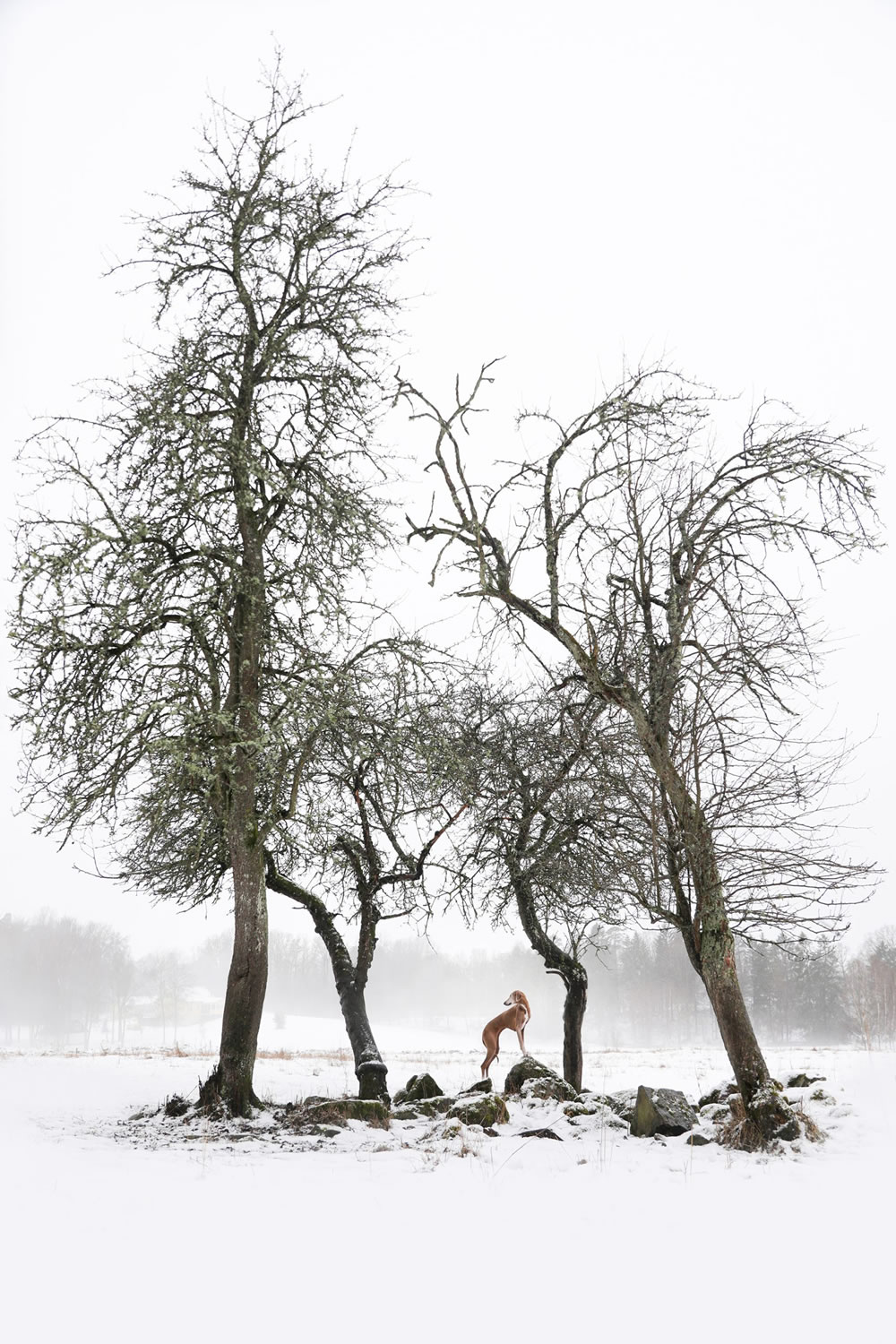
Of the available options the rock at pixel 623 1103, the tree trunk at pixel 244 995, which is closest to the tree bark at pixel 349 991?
the tree trunk at pixel 244 995

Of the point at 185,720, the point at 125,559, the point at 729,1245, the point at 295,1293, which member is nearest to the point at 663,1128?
the point at 729,1245

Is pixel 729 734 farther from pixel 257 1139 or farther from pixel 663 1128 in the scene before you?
pixel 257 1139

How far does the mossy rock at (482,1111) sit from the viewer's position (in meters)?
7.95

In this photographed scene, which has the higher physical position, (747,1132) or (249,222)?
(249,222)

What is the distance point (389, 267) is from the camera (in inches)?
433

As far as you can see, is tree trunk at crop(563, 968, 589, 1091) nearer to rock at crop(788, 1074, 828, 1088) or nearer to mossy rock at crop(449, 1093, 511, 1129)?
rock at crop(788, 1074, 828, 1088)

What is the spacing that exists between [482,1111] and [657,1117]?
1.66 meters

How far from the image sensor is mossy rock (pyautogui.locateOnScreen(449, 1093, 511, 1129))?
7949 mm

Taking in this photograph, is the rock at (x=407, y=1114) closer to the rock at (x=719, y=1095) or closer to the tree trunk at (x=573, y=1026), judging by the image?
the rock at (x=719, y=1095)

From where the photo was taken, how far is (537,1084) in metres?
9.31

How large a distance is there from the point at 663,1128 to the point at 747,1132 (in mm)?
808

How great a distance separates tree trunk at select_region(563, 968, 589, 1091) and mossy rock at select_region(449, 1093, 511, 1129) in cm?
390

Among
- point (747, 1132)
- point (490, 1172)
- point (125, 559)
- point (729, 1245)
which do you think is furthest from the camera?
point (125, 559)

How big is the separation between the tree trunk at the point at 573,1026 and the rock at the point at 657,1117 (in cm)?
412
